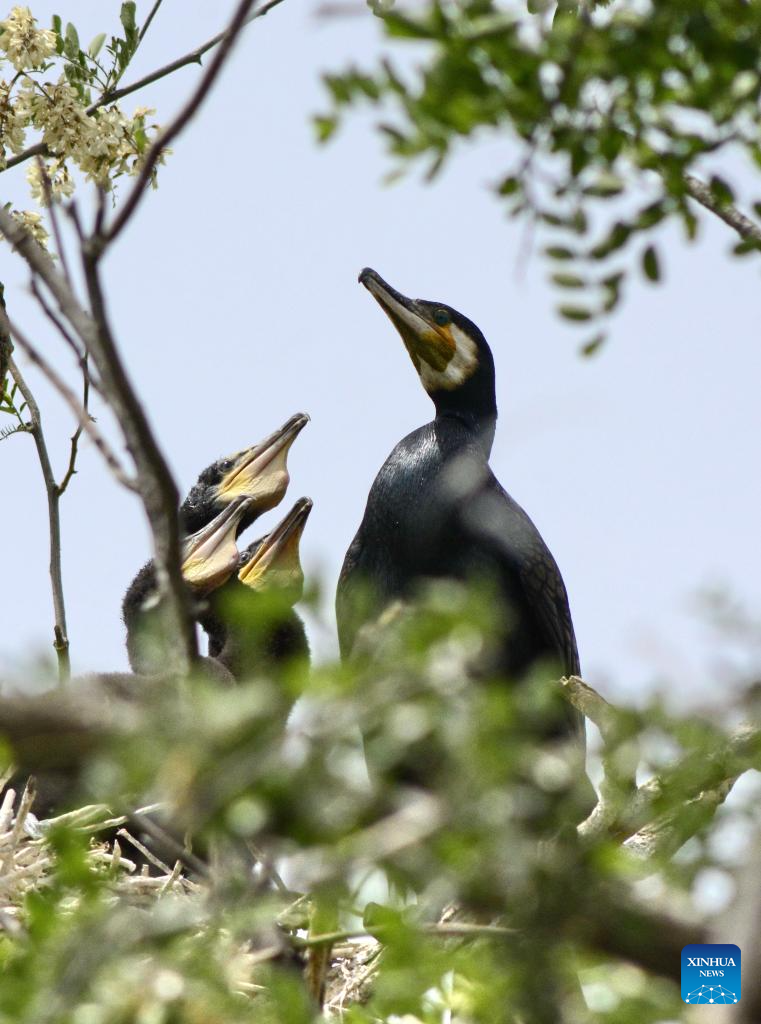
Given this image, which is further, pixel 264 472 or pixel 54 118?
pixel 264 472

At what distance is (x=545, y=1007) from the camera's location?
1.22 meters

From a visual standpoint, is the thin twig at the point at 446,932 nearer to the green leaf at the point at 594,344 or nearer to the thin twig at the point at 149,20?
the green leaf at the point at 594,344

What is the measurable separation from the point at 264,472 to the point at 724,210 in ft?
12.9

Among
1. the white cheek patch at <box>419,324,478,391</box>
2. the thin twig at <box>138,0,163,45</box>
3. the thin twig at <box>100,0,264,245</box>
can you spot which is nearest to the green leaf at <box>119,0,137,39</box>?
the thin twig at <box>138,0,163,45</box>

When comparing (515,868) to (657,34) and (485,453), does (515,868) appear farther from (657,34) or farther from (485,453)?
(485,453)

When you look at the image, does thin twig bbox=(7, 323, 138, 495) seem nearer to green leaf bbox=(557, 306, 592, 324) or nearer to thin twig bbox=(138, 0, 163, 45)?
green leaf bbox=(557, 306, 592, 324)

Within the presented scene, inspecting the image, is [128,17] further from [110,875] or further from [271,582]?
[110,875]

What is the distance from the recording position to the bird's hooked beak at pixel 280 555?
18.7 ft

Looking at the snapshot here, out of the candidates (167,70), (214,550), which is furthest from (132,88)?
(214,550)

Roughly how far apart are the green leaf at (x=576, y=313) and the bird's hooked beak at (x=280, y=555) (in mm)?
3622

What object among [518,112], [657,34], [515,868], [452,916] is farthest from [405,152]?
[452,916]

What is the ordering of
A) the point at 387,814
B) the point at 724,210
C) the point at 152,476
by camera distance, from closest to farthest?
the point at 387,814 → the point at 152,476 → the point at 724,210

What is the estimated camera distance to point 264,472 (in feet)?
19.5

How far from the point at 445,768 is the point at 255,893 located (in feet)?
0.82
